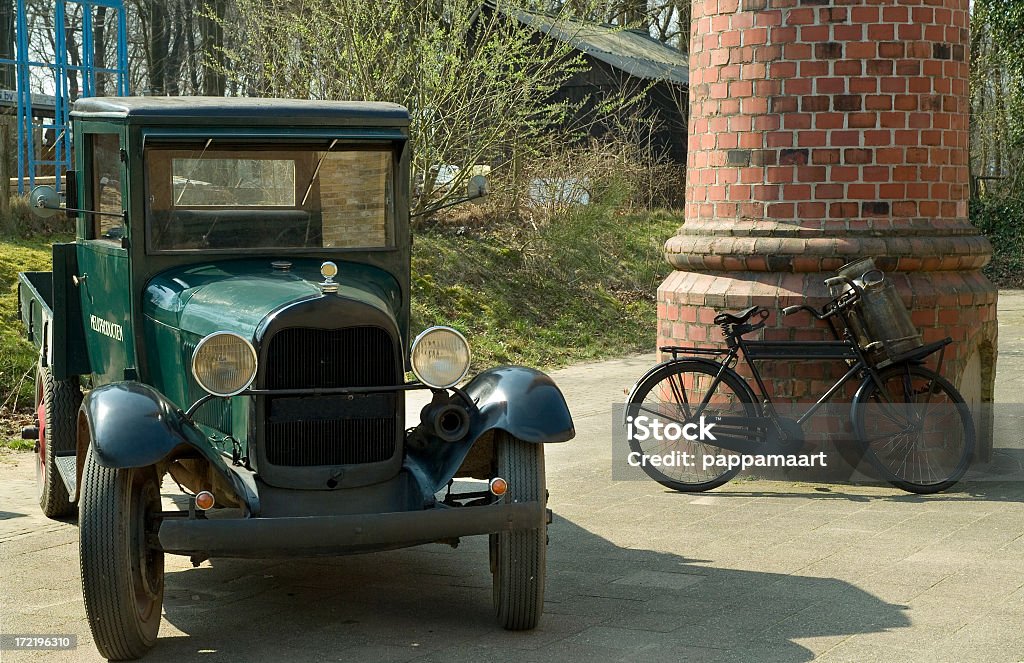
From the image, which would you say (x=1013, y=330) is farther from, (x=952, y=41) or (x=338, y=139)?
(x=338, y=139)

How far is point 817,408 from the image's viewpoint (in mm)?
7703

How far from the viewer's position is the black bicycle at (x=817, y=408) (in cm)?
750

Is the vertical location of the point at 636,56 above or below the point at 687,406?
above

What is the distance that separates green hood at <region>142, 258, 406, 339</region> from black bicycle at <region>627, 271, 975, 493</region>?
7.30ft

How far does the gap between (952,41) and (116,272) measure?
511 centimetres

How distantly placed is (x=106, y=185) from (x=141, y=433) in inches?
87.4

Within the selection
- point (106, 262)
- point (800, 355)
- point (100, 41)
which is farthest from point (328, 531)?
point (100, 41)

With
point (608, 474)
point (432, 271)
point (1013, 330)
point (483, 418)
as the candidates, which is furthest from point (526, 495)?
point (1013, 330)

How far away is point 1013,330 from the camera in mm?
15875

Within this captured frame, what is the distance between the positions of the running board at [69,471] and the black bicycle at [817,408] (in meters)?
3.17

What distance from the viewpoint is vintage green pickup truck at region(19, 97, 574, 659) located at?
4.73 metres
